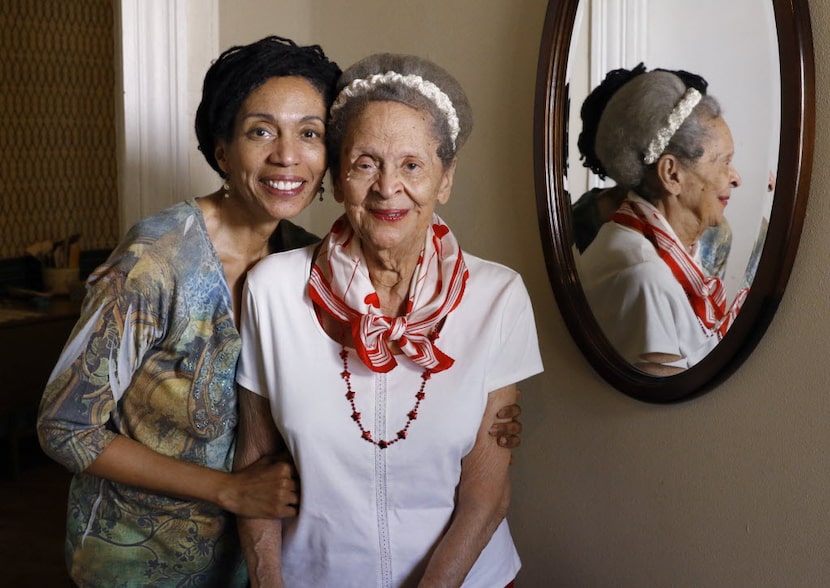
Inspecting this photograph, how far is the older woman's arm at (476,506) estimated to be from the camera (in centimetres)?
158

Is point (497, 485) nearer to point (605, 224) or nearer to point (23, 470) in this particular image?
point (605, 224)

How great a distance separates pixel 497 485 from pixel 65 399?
75 centimetres

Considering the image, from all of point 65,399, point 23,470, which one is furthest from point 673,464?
point 23,470

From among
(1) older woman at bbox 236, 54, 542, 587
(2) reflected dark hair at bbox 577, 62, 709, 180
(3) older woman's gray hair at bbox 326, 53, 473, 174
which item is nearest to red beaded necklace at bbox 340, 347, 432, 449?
(1) older woman at bbox 236, 54, 542, 587

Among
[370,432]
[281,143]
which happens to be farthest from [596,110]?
[370,432]

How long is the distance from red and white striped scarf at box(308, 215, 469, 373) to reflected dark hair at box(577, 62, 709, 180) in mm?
381

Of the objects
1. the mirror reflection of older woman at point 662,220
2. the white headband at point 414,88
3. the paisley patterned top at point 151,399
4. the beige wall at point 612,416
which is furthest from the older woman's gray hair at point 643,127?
the paisley patterned top at point 151,399

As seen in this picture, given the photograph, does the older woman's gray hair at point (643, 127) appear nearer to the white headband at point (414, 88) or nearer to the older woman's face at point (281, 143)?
the white headband at point (414, 88)

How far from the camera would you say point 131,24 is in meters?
2.42

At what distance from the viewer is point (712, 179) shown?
1.60 metres

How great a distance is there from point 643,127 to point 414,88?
0.44 metres

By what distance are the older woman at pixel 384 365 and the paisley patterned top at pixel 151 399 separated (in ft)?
0.26

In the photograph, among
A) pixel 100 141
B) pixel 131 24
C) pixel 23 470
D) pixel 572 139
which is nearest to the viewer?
→ pixel 572 139

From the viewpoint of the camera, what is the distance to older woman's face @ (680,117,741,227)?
1569 millimetres
